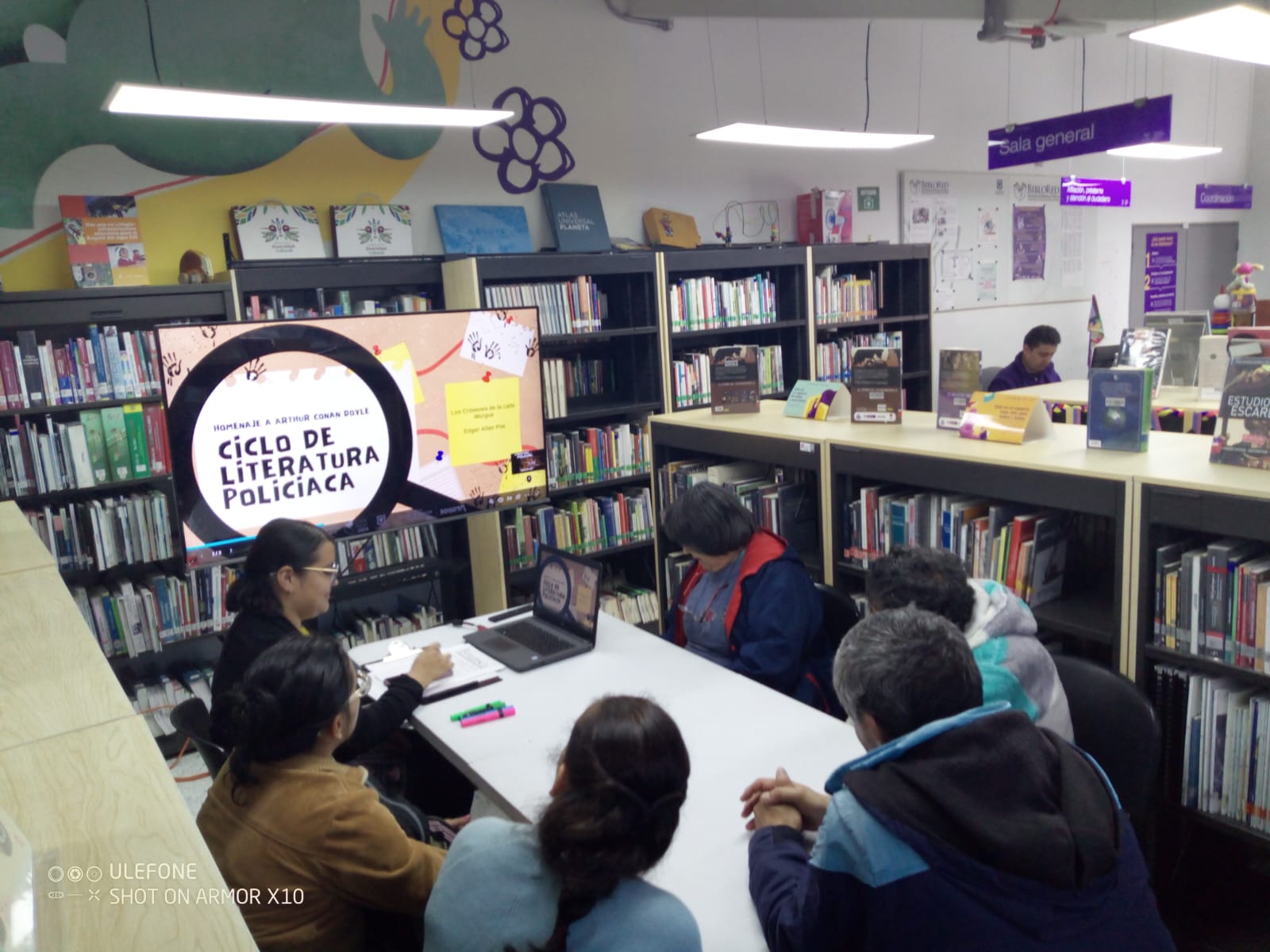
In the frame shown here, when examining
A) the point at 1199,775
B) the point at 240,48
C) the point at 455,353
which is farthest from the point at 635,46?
the point at 1199,775

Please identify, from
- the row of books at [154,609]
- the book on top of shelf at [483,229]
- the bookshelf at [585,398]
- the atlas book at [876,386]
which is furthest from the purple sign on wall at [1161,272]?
the row of books at [154,609]

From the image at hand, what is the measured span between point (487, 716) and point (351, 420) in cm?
120

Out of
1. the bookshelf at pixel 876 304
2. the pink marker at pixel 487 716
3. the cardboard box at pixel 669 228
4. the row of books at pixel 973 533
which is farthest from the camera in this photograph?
the bookshelf at pixel 876 304

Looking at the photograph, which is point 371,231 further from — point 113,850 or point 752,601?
point 113,850

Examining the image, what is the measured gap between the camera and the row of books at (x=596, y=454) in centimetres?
448

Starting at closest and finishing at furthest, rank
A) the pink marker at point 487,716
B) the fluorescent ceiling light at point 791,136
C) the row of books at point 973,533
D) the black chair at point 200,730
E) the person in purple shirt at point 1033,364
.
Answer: the black chair at point 200,730 < the pink marker at point 487,716 < the row of books at point 973,533 < the fluorescent ceiling light at point 791,136 < the person in purple shirt at point 1033,364

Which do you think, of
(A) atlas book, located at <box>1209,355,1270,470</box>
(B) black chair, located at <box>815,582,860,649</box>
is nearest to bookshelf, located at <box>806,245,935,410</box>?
(B) black chair, located at <box>815,582,860,649</box>

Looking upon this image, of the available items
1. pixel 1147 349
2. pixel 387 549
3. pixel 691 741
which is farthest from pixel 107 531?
pixel 1147 349

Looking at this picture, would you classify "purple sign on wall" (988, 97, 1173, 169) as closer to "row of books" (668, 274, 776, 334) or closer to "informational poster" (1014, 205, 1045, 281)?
"row of books" (668, 274, 776, 334)

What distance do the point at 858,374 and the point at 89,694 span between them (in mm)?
2338

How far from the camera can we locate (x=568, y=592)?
8.70 ft

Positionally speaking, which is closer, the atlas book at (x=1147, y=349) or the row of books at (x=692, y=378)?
the atlas book at (x=1147, y=349)

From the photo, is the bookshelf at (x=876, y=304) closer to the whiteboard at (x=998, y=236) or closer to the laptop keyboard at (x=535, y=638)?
the whiteboard at (x=998, y=236)

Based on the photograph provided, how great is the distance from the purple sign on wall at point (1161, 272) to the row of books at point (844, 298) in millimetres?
3884
